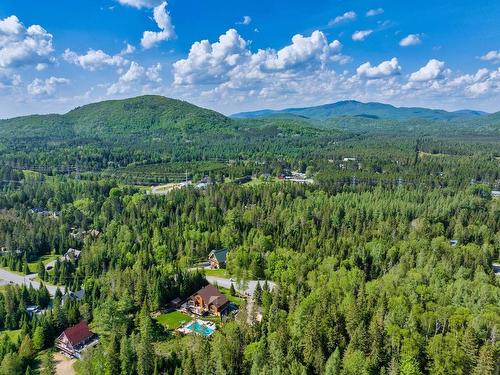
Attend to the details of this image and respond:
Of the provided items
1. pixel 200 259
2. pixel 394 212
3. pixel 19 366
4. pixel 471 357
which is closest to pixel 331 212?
pixel 394 212

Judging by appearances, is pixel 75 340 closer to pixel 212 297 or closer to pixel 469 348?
pixel 212 297

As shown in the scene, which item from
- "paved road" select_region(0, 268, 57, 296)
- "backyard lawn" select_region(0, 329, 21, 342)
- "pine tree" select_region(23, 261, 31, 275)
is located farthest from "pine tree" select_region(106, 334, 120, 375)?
"pine tree" select_region(23, 261, 31, 275)

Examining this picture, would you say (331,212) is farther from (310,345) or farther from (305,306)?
(310,345)

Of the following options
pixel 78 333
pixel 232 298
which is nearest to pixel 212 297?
pixel 232 298

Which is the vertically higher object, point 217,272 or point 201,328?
point 201,328

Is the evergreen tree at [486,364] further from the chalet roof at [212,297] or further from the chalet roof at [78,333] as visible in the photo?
the chalet roof at [78,333]

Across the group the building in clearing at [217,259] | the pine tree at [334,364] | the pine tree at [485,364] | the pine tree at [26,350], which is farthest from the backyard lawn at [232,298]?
the pine tree at [485,364]
